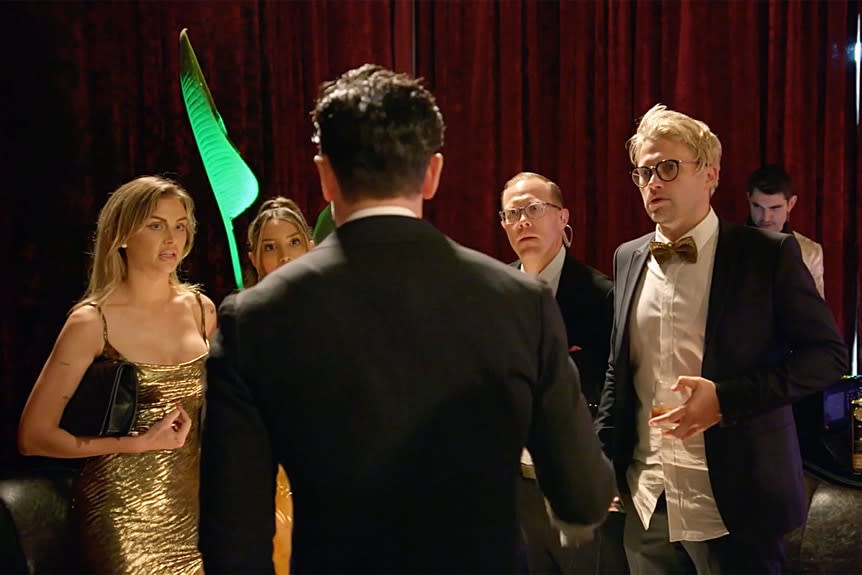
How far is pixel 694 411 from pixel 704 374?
145 mm

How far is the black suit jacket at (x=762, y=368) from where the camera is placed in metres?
2.05

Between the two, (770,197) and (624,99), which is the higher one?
(624,99)

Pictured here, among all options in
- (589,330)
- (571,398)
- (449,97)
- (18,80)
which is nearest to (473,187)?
(449,97)

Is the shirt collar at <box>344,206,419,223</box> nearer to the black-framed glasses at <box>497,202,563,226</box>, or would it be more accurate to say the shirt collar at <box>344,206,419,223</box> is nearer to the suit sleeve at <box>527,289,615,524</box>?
the suit sleeve at <box>527,289,615,524</box>

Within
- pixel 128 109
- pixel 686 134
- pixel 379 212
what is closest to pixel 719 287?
pixel 686 134

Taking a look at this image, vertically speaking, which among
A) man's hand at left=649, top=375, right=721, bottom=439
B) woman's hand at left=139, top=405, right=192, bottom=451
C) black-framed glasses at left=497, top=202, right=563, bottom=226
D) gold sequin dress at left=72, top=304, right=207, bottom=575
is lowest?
gold sequin dress at left=72, top=304, right=207, bottom=575

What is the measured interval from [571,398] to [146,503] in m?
1.62

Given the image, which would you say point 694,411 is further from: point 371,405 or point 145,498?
point 145,498

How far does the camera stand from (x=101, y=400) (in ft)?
7.88

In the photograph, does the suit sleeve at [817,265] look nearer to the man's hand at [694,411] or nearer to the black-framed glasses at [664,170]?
the black-framed glasses at [664,170]

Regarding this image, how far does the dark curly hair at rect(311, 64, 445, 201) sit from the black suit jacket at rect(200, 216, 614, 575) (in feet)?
0.18

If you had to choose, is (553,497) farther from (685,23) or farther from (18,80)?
(18,80)

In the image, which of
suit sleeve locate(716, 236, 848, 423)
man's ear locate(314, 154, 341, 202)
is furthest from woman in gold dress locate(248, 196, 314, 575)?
man's ear locate(314, 154, 341, 202)

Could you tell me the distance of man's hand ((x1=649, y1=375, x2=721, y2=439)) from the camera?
2.02 meters
